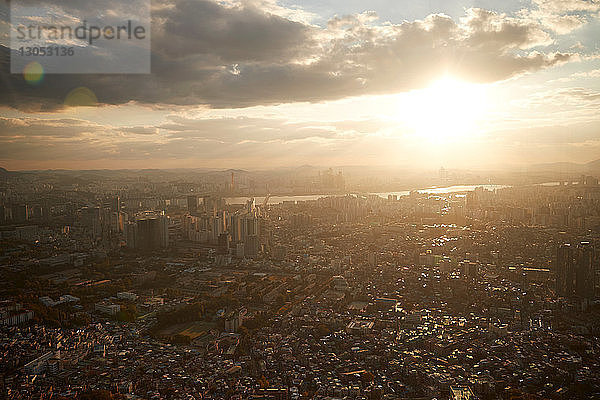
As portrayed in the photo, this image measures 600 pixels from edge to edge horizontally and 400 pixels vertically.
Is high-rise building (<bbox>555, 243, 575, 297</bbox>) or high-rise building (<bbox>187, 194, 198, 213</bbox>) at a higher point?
high-rise building (<bbox>187, 194, 198, 213</bbox>)

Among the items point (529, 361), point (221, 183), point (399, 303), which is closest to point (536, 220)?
point (399, 303)

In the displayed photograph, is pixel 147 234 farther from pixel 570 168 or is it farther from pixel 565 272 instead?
pixel 570 168

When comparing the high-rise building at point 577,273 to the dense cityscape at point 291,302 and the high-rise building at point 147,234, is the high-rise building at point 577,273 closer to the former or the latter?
the dense cityscape at point 291,302

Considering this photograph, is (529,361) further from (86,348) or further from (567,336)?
(86,348)

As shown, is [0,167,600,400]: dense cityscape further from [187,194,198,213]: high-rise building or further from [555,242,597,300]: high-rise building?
[187,194,198,213]: high-rise building

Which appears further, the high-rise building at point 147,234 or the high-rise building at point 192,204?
the high-rise building at point 192,204

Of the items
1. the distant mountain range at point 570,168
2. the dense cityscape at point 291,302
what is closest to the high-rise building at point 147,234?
the dense cityscape at point 291,302

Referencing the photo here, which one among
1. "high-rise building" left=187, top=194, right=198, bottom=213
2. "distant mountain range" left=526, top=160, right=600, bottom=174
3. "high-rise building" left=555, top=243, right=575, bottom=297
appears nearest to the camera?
"high-rise building" left=555, top=243, right=575, bottom=297

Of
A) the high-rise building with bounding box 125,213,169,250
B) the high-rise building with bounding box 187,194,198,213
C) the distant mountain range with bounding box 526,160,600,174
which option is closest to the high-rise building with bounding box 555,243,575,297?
the high-rise building with bounding box 125,213,169,250

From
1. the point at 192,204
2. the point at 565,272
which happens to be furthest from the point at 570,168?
the point at 192,204
